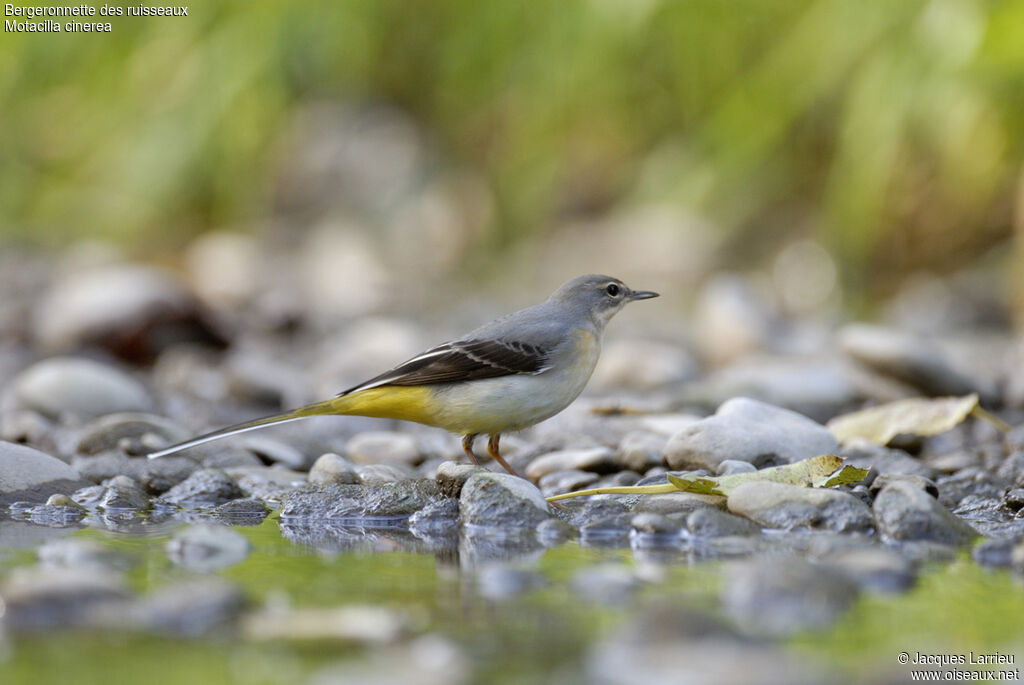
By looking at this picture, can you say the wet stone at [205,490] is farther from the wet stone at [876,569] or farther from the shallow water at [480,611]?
the wet stone at [876,569]

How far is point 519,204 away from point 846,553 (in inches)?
368

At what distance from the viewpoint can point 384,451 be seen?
594 centimetres

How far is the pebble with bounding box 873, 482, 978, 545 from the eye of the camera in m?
3.91

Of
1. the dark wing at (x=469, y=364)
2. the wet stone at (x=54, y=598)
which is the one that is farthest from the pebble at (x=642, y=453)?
the wet stone at (x=54, y=598)

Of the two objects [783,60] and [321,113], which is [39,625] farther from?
[321,113]

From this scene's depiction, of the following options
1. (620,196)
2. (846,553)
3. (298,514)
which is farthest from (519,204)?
(846,553)

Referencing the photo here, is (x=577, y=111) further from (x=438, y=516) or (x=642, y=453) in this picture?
(x=438, y=516)

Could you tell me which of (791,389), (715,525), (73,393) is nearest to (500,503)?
(715,525)

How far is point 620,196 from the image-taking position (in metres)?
13.7

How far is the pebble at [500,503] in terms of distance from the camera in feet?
14.3

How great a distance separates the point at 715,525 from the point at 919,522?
0.68 meters

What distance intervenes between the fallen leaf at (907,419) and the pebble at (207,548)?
3.24m

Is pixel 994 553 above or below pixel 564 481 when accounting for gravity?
below

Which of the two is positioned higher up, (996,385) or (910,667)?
(996,385)
